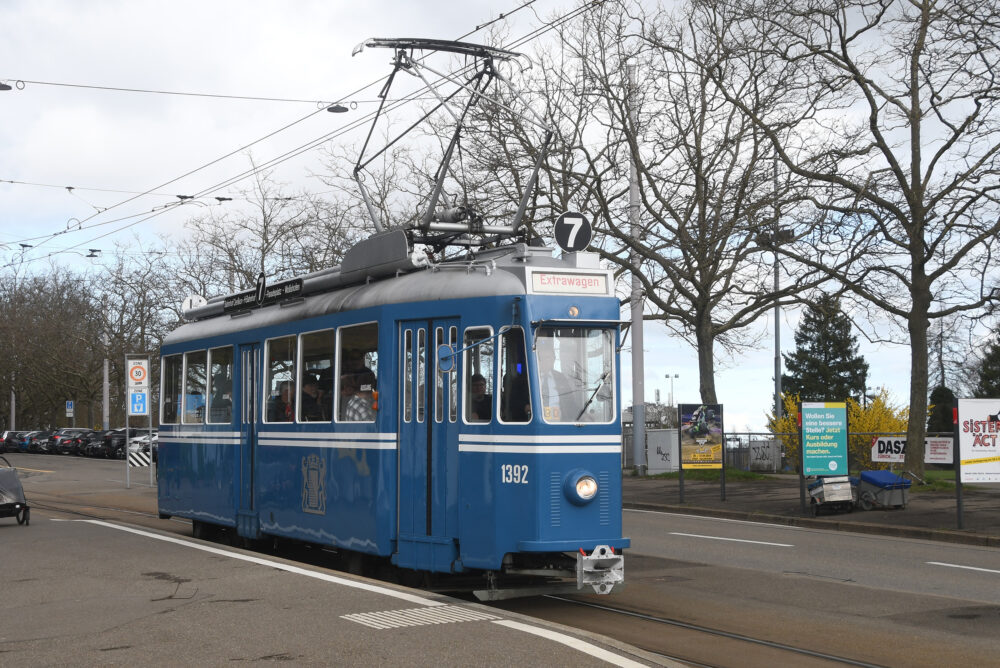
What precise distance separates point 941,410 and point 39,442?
53967 millimetres

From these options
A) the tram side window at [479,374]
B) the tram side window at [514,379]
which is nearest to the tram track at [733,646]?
the tram side window at [514,379]

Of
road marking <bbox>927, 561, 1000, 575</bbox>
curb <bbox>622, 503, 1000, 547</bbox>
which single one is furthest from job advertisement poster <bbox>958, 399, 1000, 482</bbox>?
road marking <bbox>927, 561, 1000, 575</bbox>

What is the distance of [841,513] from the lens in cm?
2114

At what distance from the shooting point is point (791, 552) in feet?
50.9

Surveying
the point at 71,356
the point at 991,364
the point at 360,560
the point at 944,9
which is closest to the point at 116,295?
the point at 71,356

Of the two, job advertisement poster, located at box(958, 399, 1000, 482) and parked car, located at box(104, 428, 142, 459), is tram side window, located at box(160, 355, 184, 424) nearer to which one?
job advertisement poster, located at box(958, 399, 1000, 482)

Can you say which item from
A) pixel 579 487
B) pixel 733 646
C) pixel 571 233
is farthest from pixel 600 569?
pixel 571 233

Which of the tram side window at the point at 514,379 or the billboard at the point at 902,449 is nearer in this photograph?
the tram side window at the point at 514,379

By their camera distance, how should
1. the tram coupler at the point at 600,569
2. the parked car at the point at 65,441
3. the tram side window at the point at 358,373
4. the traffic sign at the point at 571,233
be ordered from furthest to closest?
the parked car at the point at 65,441
the tram side window at the point at 358,373
the traffic sign at the point at 571,233
the tram coupler at the point at 600,569

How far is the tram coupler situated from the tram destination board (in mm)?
5406

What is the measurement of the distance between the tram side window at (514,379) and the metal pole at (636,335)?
1890 centimetres

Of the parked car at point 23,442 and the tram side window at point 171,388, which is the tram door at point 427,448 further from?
the parked car at point 23,442

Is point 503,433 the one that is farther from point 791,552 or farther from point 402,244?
point 791,552

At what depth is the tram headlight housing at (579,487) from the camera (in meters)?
9.87
